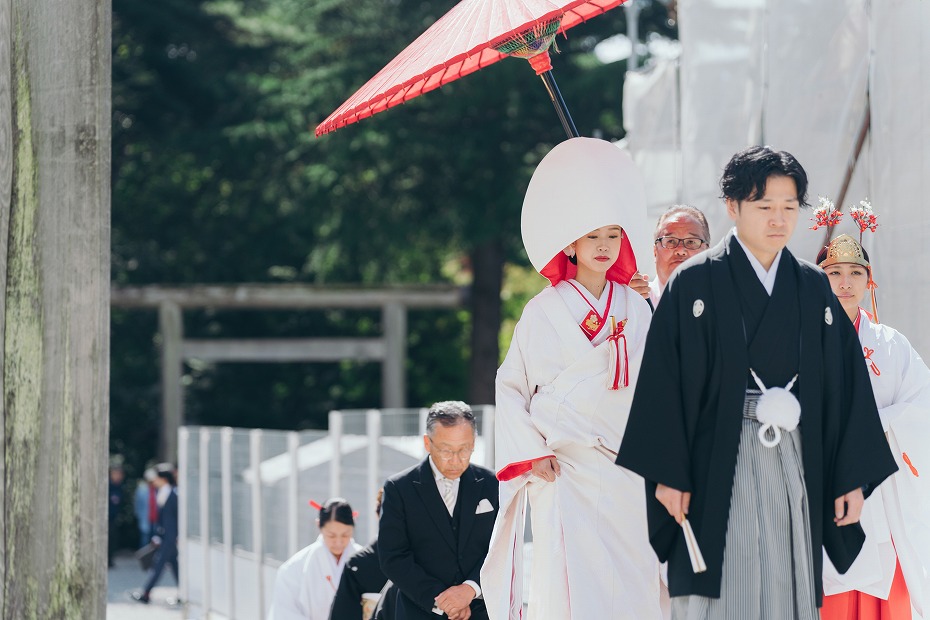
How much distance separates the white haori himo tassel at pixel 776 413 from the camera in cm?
379

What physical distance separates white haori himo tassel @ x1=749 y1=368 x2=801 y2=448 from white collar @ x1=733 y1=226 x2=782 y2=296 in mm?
295

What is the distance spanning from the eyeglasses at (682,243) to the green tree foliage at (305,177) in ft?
40.4

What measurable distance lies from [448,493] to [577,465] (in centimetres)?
104

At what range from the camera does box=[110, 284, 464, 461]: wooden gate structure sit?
806 inches

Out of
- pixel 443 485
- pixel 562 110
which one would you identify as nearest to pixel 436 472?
pixel 443 485

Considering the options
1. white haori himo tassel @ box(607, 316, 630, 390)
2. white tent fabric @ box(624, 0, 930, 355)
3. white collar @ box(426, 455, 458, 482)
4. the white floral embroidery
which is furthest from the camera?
white tent fabric @ box(624, 0, 930, 355)

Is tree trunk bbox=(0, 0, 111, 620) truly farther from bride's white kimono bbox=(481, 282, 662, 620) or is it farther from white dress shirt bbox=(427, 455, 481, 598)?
white dress shirt bbox=(427, 455, 481, 598)

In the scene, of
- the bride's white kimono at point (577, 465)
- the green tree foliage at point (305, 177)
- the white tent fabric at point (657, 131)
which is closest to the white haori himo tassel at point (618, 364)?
the bride's white kimono at point (577, 465)

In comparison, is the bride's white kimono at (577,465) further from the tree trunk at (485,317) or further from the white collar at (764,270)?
the tree trunk at (485,317)

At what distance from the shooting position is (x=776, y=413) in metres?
3.79

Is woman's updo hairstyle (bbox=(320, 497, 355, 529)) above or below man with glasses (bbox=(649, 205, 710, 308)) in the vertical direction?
below

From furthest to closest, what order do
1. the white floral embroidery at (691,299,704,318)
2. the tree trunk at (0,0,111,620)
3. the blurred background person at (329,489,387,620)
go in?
the blurred background person at (329,489,387,620), the tree trunk at (0,0,111,620), the white floral embroidery at (691,299,704,318)

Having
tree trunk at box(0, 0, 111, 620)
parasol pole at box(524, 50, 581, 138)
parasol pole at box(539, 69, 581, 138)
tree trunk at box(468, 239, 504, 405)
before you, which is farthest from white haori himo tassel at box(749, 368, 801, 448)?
tree trunk at box(468, 239, 504, 405)

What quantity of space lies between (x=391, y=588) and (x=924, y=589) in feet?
7.11
